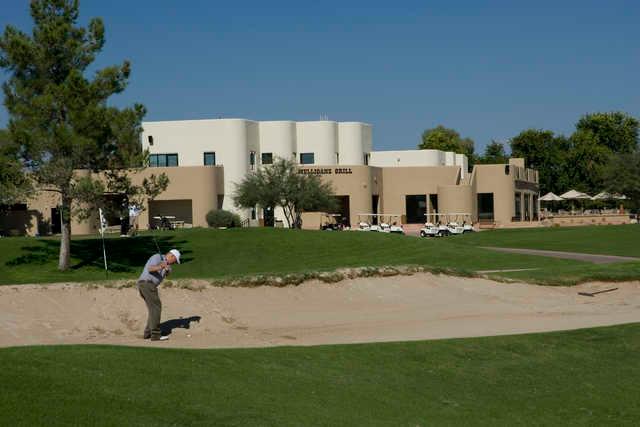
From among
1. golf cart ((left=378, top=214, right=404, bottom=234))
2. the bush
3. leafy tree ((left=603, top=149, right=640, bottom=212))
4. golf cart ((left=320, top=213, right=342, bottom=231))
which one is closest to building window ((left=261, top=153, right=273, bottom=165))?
golf cart ((left=378, top=214, right=404, bottom=234))

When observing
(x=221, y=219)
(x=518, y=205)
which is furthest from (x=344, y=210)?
(x=518, y=205)

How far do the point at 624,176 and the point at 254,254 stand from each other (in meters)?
62.7

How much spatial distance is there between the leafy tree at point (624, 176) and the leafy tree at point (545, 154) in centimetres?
2827

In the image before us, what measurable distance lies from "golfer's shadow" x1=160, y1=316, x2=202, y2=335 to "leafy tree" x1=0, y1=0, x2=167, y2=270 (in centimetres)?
1737

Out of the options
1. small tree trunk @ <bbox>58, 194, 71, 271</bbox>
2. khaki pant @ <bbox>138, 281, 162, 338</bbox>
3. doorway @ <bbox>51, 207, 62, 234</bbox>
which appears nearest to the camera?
khaki pant @ <bbox>138, 281, 162, 338</bbox>

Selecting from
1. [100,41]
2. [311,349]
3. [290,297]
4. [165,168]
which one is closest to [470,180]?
[165,168]

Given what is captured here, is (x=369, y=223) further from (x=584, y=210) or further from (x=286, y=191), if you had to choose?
(x=584, y=210)

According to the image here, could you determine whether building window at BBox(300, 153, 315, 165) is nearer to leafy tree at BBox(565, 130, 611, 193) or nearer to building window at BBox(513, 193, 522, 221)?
building window at BBox(513, 193, 522, 221)

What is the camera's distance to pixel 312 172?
259 ft

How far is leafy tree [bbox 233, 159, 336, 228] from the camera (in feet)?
214

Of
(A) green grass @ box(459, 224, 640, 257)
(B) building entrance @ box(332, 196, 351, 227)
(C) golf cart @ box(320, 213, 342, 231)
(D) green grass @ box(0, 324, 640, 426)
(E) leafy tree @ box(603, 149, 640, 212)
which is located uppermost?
(E) leafy tree @ box(603, 149, 640, 212)

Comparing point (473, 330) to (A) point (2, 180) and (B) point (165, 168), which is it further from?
(B) point (165, 168)

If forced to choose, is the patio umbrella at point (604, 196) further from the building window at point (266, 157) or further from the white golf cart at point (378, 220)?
the building window at point (266, 157)

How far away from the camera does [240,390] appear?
11.4 m
